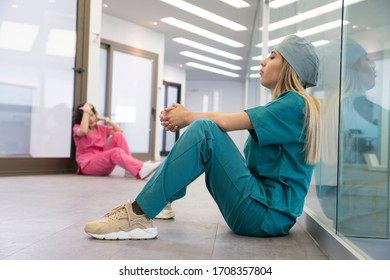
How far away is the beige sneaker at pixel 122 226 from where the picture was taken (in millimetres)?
1590

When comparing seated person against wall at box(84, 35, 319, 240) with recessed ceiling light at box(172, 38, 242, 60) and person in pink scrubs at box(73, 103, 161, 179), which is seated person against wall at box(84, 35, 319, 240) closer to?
person in pink scrubs at box(73, 103, 161, 179)

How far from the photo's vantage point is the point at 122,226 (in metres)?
1.59

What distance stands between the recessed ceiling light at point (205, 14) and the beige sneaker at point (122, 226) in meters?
5.43

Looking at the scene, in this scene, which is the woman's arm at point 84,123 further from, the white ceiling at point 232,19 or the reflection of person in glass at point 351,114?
the reflection of person in glass at point 351,114

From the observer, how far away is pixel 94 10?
5215 millimetres

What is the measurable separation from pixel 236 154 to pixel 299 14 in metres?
1.34

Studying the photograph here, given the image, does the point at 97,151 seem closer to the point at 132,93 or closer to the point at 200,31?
the point at 132,93

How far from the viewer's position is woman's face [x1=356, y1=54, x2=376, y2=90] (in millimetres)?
1364

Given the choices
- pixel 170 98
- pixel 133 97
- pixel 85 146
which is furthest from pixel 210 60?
pixel 85 146

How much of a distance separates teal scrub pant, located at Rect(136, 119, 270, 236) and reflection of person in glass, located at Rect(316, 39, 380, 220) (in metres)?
0.31

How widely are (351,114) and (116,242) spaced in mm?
958

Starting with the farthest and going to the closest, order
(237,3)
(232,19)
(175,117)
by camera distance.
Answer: (232,19) → (237,3) → (175,117)

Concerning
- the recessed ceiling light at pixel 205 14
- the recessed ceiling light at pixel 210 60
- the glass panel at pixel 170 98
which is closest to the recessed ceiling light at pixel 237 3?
the recessed ceiling light at pixel 205 14

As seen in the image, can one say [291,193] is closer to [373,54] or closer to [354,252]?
[354,252]
